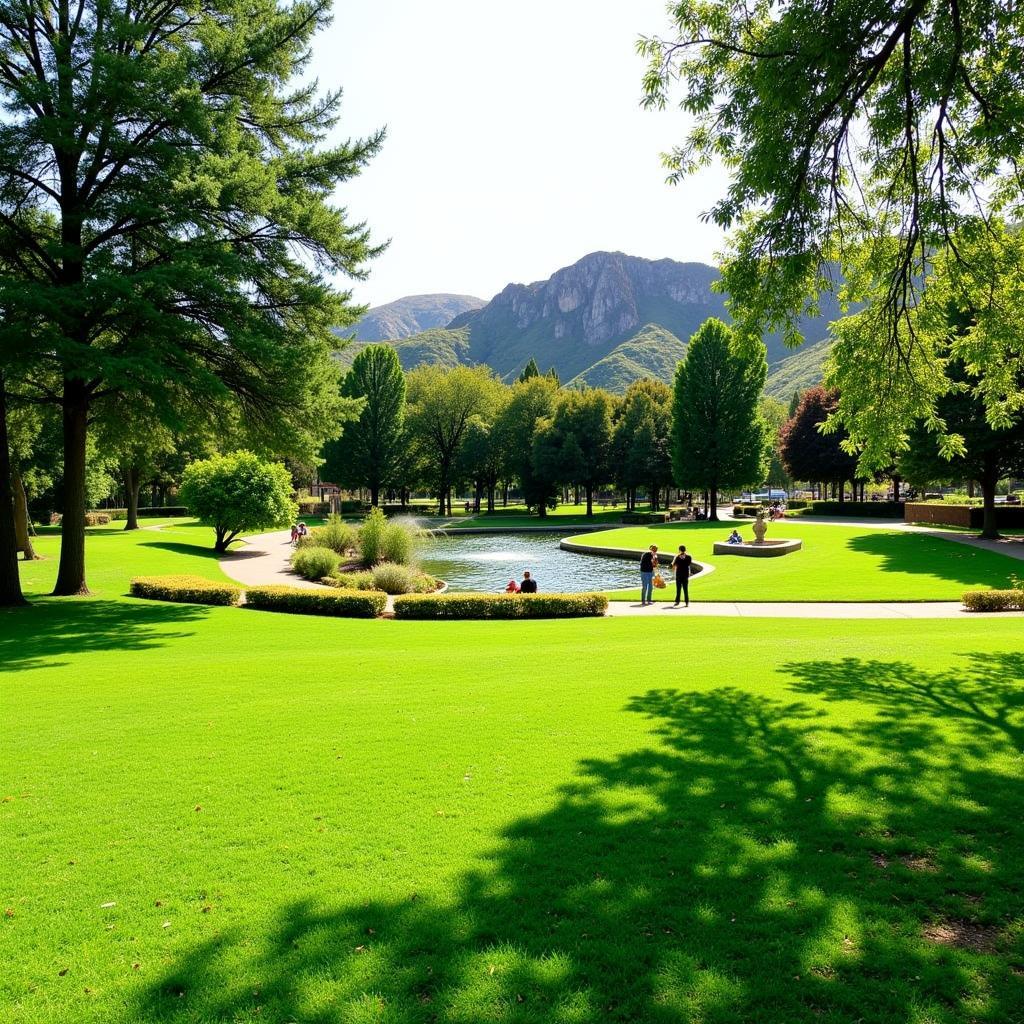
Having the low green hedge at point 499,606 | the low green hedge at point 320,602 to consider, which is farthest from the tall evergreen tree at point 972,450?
the low green hedge at point 320,602

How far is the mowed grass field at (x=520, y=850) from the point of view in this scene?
3.23 metres

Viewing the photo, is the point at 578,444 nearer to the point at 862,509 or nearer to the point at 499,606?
the point at 862,509

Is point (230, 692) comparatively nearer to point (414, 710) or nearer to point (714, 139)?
point (414, 710)

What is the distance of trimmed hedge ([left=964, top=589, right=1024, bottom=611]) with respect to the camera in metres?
16.7

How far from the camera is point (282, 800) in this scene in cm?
542

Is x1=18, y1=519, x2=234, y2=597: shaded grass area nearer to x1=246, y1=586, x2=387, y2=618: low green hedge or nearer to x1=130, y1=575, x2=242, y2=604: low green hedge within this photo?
x1=130, y1=575, x2=242, y2=604: low green hedge

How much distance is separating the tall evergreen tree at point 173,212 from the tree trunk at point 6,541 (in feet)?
3.99

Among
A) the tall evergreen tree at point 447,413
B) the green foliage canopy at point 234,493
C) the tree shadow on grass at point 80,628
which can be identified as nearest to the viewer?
the tree shadow on grass at point 80,628

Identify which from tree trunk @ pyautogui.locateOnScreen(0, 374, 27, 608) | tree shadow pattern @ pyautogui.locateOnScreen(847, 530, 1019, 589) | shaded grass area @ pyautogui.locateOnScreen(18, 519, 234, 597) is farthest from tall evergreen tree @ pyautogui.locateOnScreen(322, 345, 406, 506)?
tree trunk @ pyautogui.locateOnScreen(0, 374, 27, 608)

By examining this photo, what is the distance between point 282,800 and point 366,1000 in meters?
2.57

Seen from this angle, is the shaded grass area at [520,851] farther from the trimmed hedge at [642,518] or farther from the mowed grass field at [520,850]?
the trimmed hedge at [642,518]

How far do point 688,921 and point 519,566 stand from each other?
28.3 metres

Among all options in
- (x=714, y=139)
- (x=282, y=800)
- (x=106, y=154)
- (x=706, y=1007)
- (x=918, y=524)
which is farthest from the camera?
(x=918, y=524)

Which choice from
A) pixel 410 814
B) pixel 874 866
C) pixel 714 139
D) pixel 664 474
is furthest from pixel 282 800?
pixel 664 474
